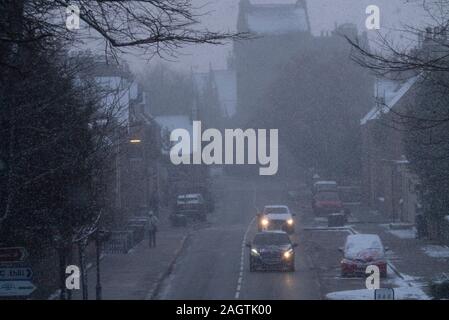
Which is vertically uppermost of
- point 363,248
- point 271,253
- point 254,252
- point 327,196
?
point 363,248

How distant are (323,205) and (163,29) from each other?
23162 mm

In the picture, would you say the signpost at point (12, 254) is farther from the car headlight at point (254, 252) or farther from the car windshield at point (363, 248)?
the car headlight at point (254, 252)

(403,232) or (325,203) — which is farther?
(325,203)

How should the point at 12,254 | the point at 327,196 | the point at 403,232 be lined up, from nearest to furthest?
the point at 12,254, the point at 403,232, the point at 327,196

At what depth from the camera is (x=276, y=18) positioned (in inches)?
790

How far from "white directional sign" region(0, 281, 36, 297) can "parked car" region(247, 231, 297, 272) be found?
29.0ft

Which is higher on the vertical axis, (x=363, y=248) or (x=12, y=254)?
(x=12, y=254)

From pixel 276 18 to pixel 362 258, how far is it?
738 centimetres

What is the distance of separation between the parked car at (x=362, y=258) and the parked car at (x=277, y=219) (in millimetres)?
9776

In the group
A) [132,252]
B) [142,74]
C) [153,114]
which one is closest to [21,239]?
[142,74]

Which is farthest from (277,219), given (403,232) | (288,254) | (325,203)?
(288,254)

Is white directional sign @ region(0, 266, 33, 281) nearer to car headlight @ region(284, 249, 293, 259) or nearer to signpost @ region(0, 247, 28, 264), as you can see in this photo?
signpost @ region(0, 247, 28, 264)
